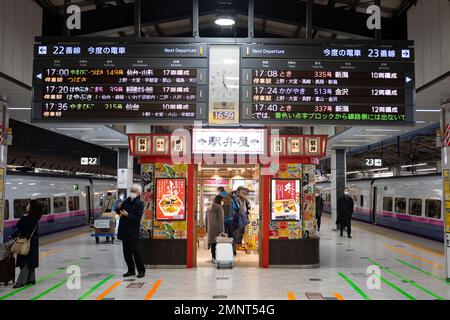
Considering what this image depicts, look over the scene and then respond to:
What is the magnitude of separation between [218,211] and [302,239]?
73.5 inches

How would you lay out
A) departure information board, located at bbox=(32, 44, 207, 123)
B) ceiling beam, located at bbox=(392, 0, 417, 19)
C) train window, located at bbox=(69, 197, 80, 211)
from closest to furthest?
departure information board, located at bbox=(32, 44, 207, 123), ceiling beam, located at bbox=(392, 0, 417, 19), train window, located at bbox=(69, 197, 80, 211)

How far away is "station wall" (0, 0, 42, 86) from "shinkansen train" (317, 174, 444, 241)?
35.8ft

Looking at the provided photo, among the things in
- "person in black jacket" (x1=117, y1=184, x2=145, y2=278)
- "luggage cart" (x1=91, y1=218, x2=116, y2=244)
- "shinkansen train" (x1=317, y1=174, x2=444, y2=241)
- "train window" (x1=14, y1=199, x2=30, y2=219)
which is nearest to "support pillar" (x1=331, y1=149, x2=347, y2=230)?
"shinkansen train" (x1=317, y1=174, x2=444, y2=241)

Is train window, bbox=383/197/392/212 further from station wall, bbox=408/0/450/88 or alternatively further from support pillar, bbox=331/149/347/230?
station wall, bbox=408/0/450/88

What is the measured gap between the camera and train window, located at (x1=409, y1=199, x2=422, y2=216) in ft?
50.3

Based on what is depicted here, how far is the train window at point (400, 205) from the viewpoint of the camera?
16.8 meters

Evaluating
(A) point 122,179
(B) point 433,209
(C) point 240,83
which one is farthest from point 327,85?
(A) point 122,179

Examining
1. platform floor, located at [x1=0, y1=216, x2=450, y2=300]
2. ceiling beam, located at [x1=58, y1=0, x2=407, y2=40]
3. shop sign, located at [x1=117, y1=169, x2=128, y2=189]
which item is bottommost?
platform floor, located at [x1=0, y1=216, x2=450, y2=300]

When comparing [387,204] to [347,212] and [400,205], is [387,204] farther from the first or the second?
[347,212]

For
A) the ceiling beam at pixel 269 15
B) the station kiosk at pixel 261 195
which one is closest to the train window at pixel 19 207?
the station kiosk at pixel 261 195

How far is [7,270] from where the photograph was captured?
7.40 m

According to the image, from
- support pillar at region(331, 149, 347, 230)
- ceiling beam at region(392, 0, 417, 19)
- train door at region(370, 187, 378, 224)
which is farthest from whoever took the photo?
train door at region(370, 187, 378, 224)

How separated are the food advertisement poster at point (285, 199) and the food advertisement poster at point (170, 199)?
1883 mm

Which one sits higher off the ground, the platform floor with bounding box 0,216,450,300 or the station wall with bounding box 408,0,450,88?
the station wall with bounding box 408,0,450,88
